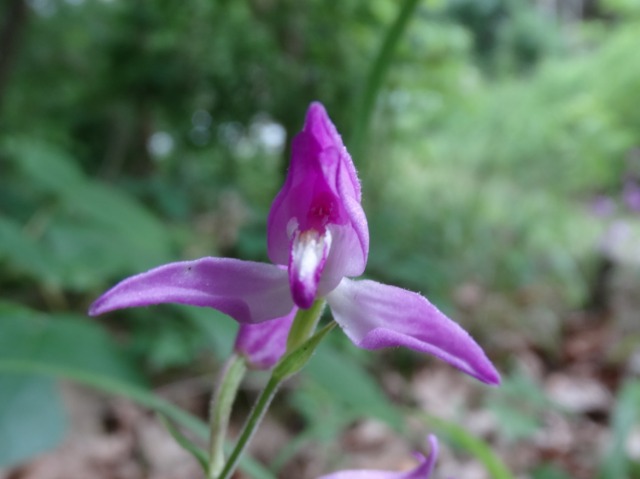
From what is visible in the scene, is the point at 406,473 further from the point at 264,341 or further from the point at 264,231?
the point at 264,231

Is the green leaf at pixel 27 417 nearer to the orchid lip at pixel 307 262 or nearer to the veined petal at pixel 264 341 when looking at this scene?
the veined petal at pixel 264 341

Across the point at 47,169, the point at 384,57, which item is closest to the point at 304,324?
the point at 384,57

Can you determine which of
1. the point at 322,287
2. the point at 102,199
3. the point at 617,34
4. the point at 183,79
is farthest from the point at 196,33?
the point at 617,34

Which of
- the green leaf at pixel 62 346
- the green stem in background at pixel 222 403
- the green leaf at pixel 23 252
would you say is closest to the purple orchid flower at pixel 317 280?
the green stem in background at pixel 222 403

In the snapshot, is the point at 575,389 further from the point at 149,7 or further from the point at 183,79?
the point at 149,7

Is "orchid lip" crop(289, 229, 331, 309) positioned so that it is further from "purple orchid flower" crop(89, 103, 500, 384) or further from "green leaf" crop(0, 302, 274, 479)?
"green leaf" crop(0, 302, 274, 479)
